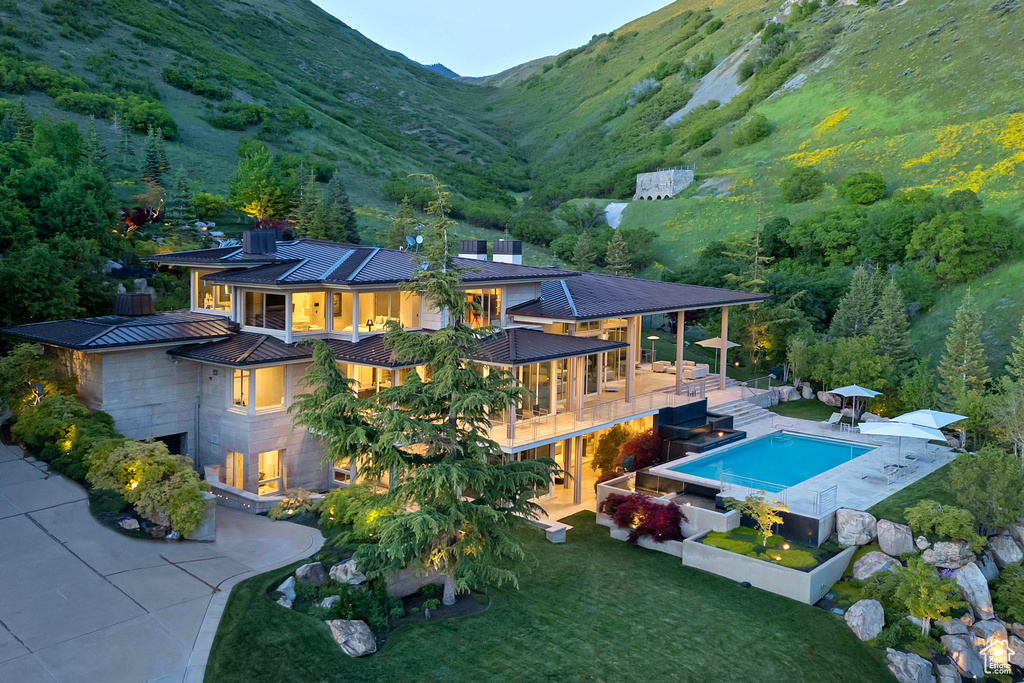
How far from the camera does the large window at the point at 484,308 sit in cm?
2353

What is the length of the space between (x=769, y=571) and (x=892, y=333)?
2004 cm

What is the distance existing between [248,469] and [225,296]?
686 cm

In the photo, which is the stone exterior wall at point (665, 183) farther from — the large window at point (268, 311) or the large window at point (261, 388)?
the large window at point (261, 388)

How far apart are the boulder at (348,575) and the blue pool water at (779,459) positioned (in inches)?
437

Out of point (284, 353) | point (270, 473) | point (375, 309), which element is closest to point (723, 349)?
point (375, 309)

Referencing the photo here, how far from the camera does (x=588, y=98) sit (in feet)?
506

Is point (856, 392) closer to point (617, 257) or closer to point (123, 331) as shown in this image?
point (123, 331)

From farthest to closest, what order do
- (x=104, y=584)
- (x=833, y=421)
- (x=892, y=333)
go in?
(x=892, y=333)
(x=833, y=421)
(x=104, y=584)

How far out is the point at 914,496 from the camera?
66.7 ft

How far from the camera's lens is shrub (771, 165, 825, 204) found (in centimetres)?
6906

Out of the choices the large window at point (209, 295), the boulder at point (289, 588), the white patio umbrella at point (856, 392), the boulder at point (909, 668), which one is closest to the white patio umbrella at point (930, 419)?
the white patio umbrella at point (856, 392)

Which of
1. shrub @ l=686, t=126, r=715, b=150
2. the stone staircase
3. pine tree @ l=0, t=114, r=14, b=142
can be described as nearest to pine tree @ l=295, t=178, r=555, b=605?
the stone staircase

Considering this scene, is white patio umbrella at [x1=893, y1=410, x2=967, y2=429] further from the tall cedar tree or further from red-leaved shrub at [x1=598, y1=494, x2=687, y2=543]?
the tall cedar tree

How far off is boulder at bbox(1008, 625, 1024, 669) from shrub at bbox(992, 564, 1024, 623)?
62cm
